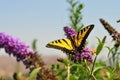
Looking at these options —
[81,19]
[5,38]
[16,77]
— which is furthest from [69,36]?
[81,19]

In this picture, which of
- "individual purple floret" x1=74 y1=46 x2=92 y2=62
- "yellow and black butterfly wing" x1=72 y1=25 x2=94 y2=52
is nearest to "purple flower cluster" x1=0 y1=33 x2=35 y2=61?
"yellow and black butterfly wing" x1=72 y1=25 x2=94 y2=52

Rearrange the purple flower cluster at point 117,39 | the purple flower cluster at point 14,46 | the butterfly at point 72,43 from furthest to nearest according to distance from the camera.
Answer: the purple flower cluster at point 14,46 → the butterfly at point 72,43 → the purple flower cluster at point 117,39

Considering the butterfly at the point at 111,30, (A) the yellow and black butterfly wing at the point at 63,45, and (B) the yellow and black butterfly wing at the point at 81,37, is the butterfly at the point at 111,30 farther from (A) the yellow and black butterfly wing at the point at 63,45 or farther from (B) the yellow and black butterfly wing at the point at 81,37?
(A) the yellow and black butterfly wing at the point at 63,45

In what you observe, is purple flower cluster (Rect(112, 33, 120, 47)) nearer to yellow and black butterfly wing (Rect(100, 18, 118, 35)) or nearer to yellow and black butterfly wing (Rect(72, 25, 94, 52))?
yellow and black butterfly wing (Rect(100, 18, 118, 35))

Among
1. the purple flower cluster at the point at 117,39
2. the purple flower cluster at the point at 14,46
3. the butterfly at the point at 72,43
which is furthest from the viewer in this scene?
the purple flower cluster at the point at 14,46

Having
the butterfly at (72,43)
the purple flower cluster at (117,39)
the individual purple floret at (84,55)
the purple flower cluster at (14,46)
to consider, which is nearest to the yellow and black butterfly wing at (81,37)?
the butterfly at (72,43)
